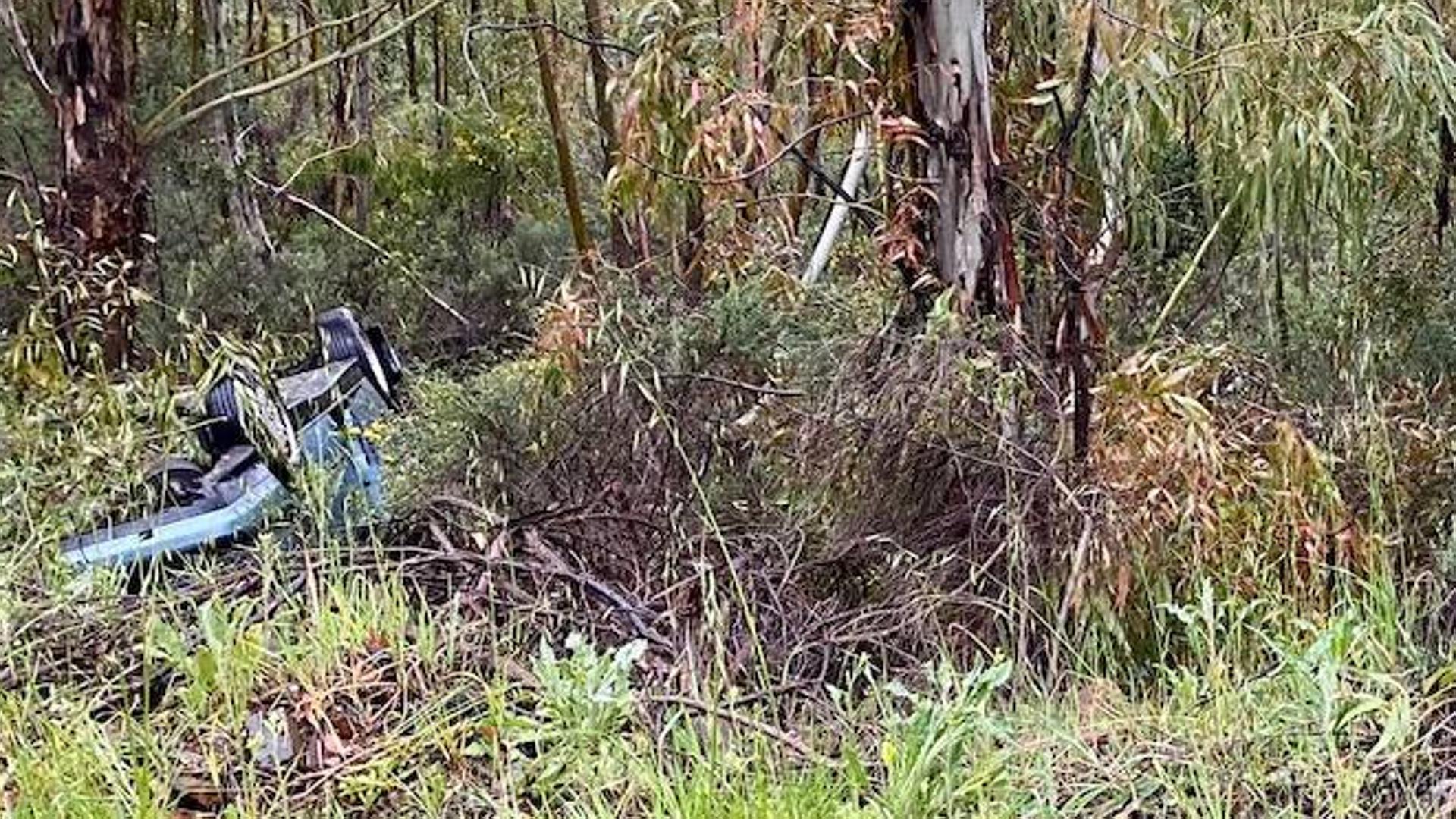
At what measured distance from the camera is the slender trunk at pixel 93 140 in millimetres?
5488

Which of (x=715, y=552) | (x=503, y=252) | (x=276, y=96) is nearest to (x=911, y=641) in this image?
(x=715, y=552)

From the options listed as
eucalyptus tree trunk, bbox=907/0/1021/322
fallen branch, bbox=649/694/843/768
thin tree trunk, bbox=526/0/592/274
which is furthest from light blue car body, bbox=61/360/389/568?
thin tree trunk, bbox=526/0/592/274

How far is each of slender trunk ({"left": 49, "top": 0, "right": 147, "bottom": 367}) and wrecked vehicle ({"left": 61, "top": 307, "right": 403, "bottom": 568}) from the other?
1291mm

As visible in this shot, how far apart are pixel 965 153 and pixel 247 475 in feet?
7.12

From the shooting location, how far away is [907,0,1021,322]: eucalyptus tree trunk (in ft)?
11.7

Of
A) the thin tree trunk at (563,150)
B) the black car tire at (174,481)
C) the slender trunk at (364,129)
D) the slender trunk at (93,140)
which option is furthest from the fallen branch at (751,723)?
the slender trunk at (364,129)

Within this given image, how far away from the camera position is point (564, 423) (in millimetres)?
3641

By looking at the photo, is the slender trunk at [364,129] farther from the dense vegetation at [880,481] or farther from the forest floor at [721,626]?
the forest floor at [721,626]

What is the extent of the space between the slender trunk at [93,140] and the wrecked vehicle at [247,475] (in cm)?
129

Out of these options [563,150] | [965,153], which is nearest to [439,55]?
[563,150]

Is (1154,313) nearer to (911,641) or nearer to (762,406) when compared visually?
(762,406)

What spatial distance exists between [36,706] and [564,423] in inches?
60.2

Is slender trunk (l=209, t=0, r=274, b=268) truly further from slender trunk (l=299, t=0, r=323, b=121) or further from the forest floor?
the forest floor

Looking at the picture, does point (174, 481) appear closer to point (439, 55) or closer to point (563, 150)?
point (563, 150)
